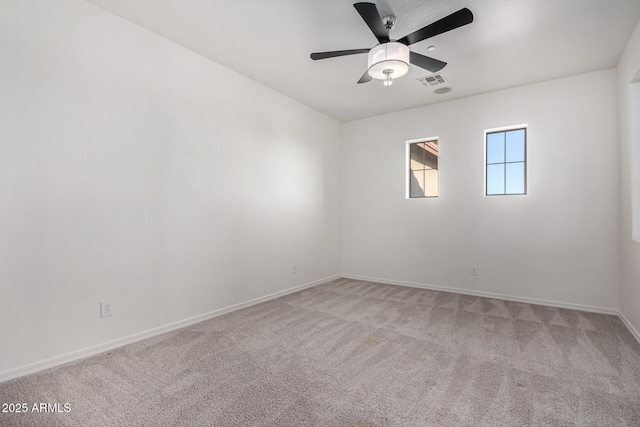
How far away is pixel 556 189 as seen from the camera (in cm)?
378

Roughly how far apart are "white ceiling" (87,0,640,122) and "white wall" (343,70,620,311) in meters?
0.45

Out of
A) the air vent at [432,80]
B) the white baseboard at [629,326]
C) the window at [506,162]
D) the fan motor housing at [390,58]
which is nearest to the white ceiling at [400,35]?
the air vent at [432,80]

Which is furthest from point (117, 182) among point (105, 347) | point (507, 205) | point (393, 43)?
point (507, 205)

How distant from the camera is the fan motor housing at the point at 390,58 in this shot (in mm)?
2338

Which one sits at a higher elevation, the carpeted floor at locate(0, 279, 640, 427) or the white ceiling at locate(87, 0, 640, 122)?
the white ceiling at locate(87, 0, 640, 122)

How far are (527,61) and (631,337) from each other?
2.95 m

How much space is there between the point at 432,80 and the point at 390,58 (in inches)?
71.8

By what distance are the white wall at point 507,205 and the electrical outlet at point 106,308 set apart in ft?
12.4

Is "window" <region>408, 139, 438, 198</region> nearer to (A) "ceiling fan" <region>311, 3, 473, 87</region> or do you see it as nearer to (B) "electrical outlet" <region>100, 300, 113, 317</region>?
(A) "ceiling fan" <region>311, 3, 473, 87</region>

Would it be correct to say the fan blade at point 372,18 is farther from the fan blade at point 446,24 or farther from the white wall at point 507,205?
the white wall at point 507,205

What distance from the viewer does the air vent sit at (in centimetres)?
375

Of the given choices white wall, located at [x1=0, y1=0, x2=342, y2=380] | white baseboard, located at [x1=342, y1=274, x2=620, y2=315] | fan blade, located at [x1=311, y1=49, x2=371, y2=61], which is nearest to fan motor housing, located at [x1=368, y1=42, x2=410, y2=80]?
fan blade, located at [x1=311, y1=49, x2=371, y2=61]

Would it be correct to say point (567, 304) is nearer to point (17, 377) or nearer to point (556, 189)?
point (556, 189)

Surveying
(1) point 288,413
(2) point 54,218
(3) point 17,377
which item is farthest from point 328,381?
(2) point 54,218
